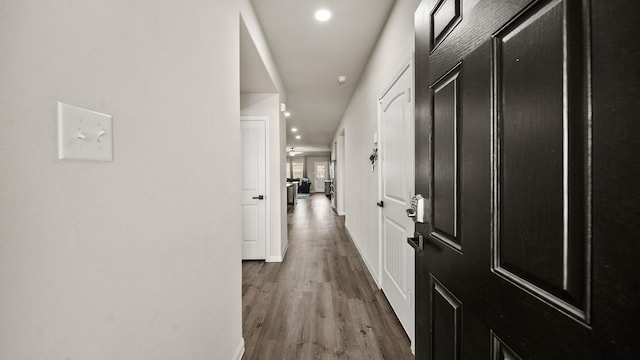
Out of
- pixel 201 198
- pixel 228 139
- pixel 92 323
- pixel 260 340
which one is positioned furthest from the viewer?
pixel 260 340

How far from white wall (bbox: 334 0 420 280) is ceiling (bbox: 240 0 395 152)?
147mm

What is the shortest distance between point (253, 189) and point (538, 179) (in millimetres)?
3347

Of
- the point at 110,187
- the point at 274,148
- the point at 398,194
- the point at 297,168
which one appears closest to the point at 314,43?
the point at 274,148

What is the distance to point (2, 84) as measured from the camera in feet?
1.48

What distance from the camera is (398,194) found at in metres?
2.08

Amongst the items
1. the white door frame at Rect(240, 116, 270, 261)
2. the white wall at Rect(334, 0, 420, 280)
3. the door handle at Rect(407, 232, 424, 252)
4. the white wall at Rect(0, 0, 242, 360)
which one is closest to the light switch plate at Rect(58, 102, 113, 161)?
the white wall at Rect(0, 0, 242, 360)

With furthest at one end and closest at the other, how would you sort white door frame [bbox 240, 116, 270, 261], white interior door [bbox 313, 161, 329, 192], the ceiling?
white interior door [bbox 313, 161, 329, 192], white door frame [bbox 240, 116, 270, 261], the ceiling

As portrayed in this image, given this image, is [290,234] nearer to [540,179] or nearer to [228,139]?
[228,139]

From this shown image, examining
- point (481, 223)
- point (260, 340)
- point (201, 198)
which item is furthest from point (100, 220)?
point (260, 340)

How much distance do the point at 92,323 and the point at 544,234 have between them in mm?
979

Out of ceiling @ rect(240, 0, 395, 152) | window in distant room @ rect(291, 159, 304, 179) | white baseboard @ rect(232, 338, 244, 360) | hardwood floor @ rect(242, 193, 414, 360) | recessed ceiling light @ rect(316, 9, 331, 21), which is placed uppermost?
ceiling @ rect(240, 0, 395, 152)

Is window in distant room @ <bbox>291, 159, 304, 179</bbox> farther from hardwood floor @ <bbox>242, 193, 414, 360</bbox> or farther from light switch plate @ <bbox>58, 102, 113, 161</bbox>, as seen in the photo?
light switch plate @ <bbox>58, 102, 113, 161</bbox>

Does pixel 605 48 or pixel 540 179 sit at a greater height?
pixel 605 48

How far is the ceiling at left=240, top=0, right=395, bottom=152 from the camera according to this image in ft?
7.20
